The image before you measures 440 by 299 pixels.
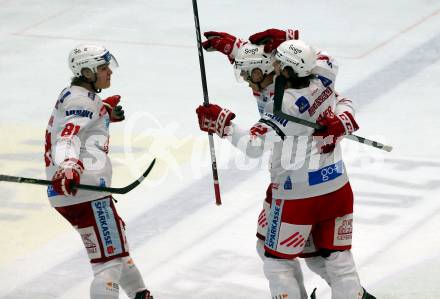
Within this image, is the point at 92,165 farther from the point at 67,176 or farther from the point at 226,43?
the point at 226,43

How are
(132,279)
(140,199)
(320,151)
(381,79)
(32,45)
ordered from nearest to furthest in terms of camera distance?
(320,151) → (132,279) → (140,199) → (381,79) → (32,45)

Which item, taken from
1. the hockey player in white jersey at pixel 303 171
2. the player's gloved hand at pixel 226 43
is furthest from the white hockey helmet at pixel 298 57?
the player's gloved hand at pixel 226 43

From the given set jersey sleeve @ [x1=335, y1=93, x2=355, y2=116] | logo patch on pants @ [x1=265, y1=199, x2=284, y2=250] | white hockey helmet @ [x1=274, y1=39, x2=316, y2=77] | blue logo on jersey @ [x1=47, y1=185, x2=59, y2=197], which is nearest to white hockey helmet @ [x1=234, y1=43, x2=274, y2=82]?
white hockey helmet @ [x1=274, y1=39, x2=316, y2=77]

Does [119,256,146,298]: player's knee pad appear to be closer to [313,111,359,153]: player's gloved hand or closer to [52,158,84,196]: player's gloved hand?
[52,158,84,196]: player's gloved hand

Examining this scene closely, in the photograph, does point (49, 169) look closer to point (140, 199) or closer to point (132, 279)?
point (132, 279)

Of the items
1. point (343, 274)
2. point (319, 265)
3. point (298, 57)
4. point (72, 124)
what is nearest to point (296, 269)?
point (319, 265)

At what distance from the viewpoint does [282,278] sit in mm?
7188

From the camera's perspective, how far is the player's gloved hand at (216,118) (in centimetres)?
695

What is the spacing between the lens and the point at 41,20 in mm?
14195

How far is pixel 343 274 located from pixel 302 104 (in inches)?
40.9

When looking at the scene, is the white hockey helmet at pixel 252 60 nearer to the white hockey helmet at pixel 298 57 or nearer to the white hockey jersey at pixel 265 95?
the white hockey jersey at pixel 265 95

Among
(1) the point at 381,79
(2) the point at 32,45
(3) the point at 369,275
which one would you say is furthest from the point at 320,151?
(2) the point at 32,45

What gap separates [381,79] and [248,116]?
1.55 meters

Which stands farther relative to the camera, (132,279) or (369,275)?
(369,275)
